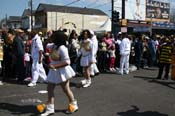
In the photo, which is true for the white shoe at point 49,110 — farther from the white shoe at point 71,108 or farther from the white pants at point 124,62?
the white pants at point 124,62

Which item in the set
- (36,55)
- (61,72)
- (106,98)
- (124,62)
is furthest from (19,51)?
(124,62)

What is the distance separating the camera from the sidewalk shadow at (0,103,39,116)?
27.6 ft

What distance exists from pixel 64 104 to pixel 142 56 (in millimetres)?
9964

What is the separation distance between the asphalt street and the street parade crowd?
436mm

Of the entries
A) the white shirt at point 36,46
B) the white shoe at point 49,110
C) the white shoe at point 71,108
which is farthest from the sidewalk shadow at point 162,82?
the white shoe at point 49,110

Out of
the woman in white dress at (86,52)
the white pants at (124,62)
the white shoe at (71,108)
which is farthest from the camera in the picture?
the white pants at (124,62)

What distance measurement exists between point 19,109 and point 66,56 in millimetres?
1793

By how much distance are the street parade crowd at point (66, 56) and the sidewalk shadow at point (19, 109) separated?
52cm

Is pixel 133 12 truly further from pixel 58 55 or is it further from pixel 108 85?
pixel 58 55

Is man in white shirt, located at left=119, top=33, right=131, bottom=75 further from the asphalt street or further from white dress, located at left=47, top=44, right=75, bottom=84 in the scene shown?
white dress, located at left=47, top=44, right=75, bottom=84

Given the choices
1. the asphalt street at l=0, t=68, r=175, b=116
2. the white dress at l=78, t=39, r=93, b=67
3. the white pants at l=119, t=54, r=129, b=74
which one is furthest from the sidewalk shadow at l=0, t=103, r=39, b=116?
the white pants at l=119, t=54, r=129, b=74

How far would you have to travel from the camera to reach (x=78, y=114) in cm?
831

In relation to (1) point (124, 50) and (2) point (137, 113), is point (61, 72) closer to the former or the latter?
(2) point (137, 113)

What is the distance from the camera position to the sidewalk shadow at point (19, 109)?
8.42 metres
